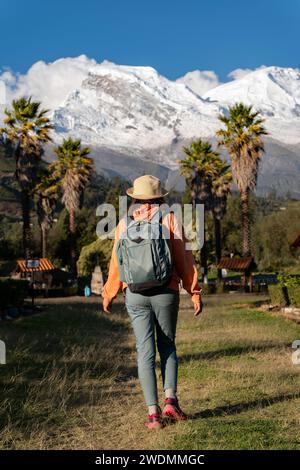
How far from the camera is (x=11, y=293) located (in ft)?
70.6

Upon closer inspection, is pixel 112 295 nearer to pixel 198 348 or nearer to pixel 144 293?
pixel 144 293

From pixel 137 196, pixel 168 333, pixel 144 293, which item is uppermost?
pixel 137 196

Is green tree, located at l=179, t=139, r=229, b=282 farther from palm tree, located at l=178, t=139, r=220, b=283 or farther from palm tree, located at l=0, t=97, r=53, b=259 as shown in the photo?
palm tree, located at l=0, t=97, r=53, b=259

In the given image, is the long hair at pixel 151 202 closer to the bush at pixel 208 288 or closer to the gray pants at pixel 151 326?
the gray pants at pixel 151 326

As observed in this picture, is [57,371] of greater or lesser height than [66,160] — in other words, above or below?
below

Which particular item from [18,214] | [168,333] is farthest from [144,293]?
[18,214]

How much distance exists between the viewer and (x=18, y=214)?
14238cm

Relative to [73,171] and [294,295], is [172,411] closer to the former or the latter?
[294,295]

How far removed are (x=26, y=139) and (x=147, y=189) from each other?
116 ft

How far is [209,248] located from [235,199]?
26105 millimetres

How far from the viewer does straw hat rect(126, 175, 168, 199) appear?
5.86 metres

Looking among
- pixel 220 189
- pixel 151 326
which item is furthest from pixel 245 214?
pixel 151 326

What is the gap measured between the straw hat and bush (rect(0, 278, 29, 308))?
595 inches

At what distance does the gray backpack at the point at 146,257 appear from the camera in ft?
18.1
